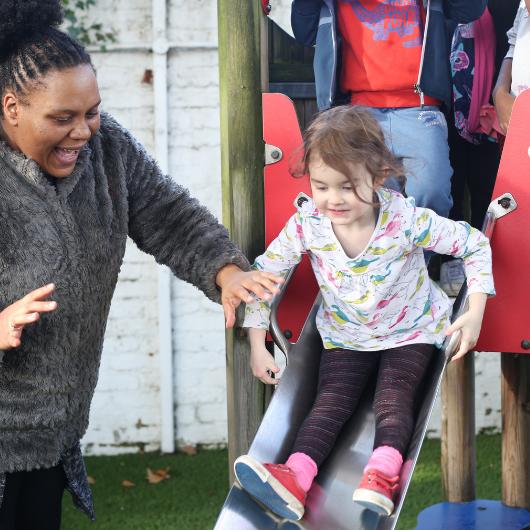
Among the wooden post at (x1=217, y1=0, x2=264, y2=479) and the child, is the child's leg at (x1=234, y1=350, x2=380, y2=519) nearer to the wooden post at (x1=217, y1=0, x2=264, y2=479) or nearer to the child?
the child

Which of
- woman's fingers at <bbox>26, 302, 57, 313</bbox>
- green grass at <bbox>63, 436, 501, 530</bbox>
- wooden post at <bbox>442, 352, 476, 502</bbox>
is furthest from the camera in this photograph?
green grass at <bbox>63, 436, 501, 530</bbox>

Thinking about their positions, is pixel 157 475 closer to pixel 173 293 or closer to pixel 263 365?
pixel 173 293

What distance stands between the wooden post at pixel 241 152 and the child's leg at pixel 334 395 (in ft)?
0.72

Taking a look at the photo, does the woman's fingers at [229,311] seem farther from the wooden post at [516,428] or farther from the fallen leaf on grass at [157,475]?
the fallen leaf on grass at [157,475]

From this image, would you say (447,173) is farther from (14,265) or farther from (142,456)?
(142,456)

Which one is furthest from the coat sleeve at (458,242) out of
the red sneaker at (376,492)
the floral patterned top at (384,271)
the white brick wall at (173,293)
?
the white brick wall at (173,293)

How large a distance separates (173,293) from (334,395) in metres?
3.31

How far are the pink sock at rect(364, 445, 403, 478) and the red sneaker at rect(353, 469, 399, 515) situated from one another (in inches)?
0.8

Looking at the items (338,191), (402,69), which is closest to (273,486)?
(338,191)

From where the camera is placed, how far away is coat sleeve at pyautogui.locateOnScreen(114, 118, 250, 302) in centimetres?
259

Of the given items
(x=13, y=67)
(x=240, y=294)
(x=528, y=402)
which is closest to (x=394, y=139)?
(x=240, y=294)

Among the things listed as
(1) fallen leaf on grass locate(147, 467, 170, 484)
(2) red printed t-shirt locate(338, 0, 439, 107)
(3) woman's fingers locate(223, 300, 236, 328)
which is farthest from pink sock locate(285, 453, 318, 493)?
(1) fallen leaf on grass locate(147, 467, 170, 484)

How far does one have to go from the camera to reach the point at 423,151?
3.27m

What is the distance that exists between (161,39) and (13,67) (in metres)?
3.78
